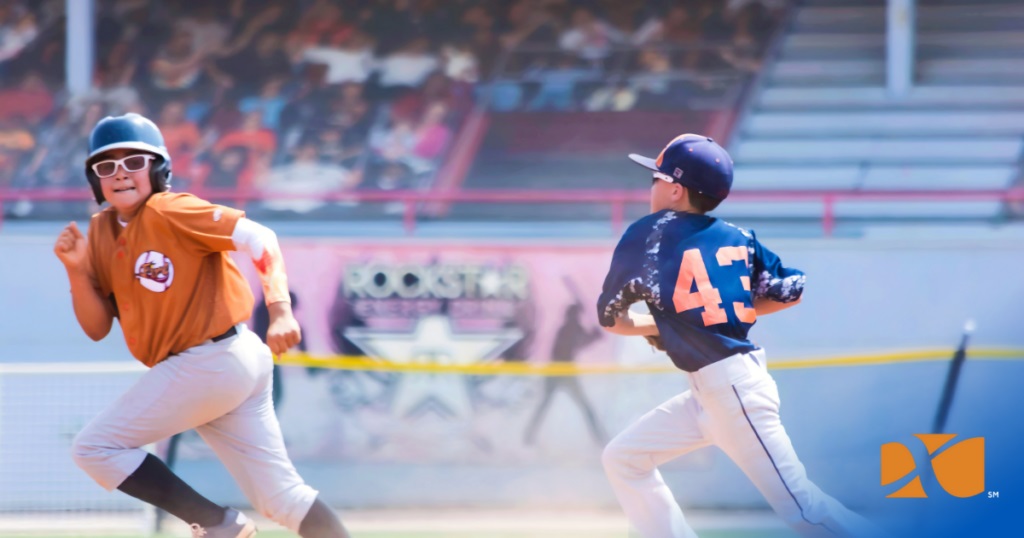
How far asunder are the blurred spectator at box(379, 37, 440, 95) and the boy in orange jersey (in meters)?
8.26

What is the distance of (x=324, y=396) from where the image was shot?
828cm

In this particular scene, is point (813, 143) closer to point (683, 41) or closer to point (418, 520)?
point (683, 41)

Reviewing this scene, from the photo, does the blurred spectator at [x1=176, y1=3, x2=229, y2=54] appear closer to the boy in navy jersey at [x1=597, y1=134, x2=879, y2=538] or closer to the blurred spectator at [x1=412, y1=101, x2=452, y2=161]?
the blurred spectator at [x1=412, y1=101, x2=452, y2=161]

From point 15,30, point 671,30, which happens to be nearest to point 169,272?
point 671,30

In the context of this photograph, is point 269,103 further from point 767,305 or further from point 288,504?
point 767,305

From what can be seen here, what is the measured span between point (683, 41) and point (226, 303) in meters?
8.97

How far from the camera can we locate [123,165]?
4.15 m

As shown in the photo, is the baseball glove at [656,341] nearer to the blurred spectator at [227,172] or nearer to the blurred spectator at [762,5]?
the blurred spectator at [227,172]

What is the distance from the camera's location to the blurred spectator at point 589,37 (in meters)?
12.4

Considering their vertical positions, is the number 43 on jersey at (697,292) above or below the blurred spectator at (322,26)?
below

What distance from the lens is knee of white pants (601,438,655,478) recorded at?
4.31 m

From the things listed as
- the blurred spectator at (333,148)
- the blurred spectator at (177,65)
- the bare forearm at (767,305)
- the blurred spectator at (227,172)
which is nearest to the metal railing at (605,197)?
the blurred spectator at (227,172)

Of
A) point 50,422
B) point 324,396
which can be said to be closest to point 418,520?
point 324,396

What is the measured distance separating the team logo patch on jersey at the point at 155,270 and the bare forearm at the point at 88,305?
0.24 meters
